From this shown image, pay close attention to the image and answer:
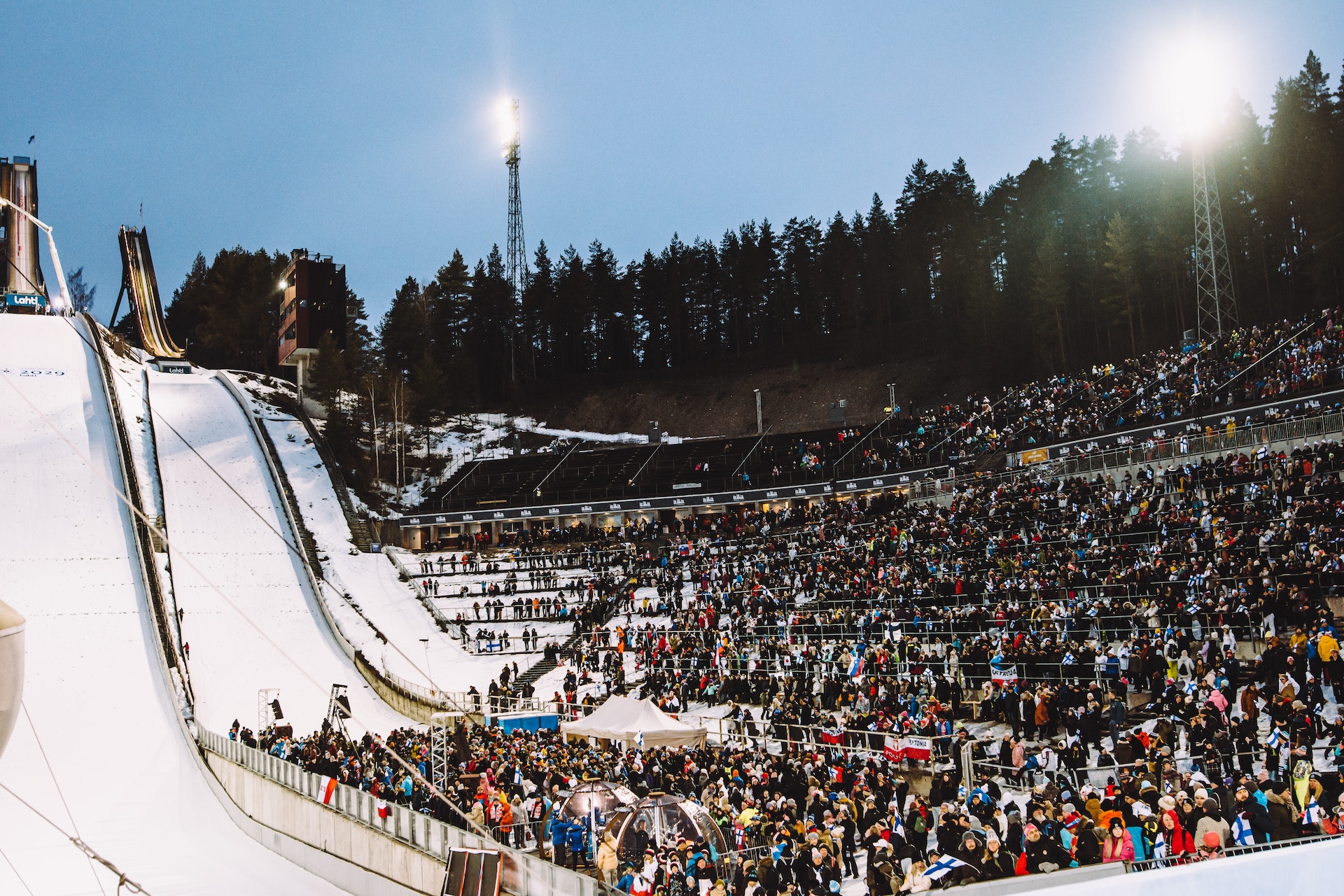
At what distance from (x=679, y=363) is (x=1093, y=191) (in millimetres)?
31113

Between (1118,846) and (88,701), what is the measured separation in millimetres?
23448

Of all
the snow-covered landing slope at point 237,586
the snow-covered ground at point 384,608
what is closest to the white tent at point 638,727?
the snow-covered landing slope at point 237,586

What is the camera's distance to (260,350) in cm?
8419

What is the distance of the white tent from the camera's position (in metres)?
18.7

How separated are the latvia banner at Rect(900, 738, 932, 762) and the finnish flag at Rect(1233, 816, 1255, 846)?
6.48 m

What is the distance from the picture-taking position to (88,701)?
2539 cm

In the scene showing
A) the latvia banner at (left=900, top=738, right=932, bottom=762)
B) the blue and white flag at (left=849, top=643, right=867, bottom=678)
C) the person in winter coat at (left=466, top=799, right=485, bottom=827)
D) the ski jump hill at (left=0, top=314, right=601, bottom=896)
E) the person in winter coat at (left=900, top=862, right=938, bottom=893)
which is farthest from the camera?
the blue and white flag at (left=849, top=643, right=867, bottom=678)

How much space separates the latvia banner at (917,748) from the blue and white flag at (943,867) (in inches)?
267

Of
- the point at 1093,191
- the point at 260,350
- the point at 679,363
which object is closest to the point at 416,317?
the point at 260,350

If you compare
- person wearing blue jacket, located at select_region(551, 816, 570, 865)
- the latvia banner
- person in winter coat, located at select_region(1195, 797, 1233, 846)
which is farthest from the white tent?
person in winter coat, located at select_region(1195, 797, 1233, 846)

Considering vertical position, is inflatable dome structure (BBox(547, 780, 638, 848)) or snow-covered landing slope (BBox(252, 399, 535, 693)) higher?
→ snow-covered landing slope (BBox(252, 399, 535, 693))

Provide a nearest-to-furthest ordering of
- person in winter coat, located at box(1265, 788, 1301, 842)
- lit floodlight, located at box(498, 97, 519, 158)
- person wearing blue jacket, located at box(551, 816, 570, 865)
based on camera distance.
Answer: person in winter coat, located at box(1265, 788, 1301, 842) < person wearing blue jacket, located at box(551, 816, 570, 865) < lit floodlight, located at box(498, 97, 519, 158)

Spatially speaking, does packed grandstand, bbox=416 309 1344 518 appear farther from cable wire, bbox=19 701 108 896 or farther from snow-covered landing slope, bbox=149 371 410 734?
cable wire, bbox=19 701 108 896

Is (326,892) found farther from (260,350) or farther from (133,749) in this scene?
(260,350)
